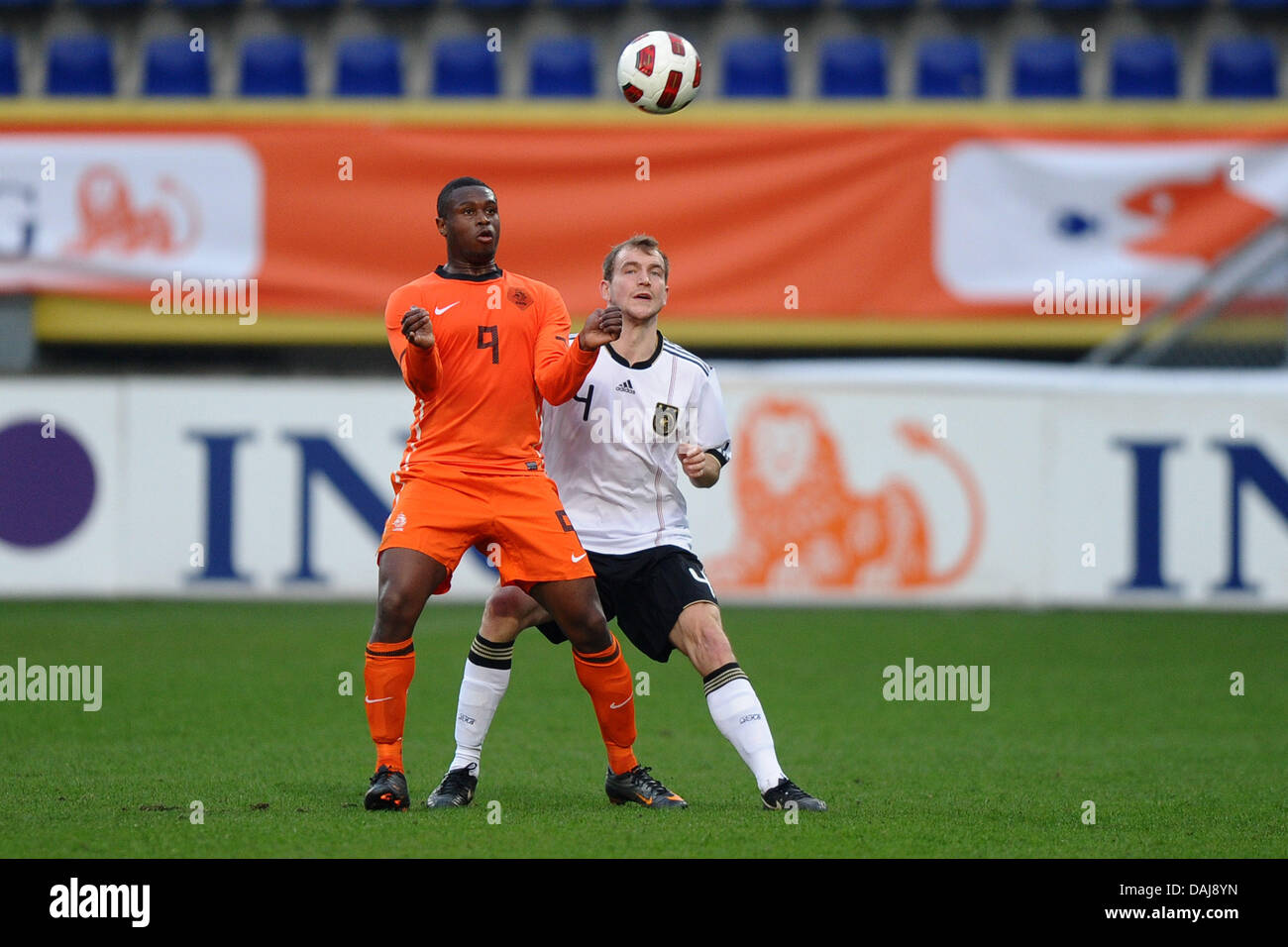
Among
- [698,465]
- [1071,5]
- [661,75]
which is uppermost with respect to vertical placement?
[1071,5]

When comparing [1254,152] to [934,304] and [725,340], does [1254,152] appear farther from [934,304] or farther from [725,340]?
[725,340]

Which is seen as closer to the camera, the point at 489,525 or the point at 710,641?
the point at 489,525

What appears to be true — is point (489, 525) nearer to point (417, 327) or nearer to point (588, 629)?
point (588, 629)

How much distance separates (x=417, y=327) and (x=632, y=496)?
104cm

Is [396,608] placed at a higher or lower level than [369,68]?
lower

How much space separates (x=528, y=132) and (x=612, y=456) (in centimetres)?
823

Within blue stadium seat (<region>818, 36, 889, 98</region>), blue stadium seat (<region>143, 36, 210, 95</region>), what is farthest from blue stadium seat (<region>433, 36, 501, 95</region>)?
blue stadium seat (<region>818, 36, 889, 98</region>)

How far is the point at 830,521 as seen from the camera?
12.0 meters

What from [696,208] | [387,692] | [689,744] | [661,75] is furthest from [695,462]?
[696,208]

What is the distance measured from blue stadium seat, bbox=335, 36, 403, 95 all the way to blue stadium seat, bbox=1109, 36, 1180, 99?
6554 millimetres

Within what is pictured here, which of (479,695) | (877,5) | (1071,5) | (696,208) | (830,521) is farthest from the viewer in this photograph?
(877,5)

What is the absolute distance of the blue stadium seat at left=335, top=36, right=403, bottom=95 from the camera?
618 inches

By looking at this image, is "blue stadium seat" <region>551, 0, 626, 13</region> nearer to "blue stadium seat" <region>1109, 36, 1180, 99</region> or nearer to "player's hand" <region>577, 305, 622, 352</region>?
"blue stadium seat" <region>1109, 36, 1180, 99</region>

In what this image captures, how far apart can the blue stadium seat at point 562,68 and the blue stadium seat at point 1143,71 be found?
4782 millimetres
